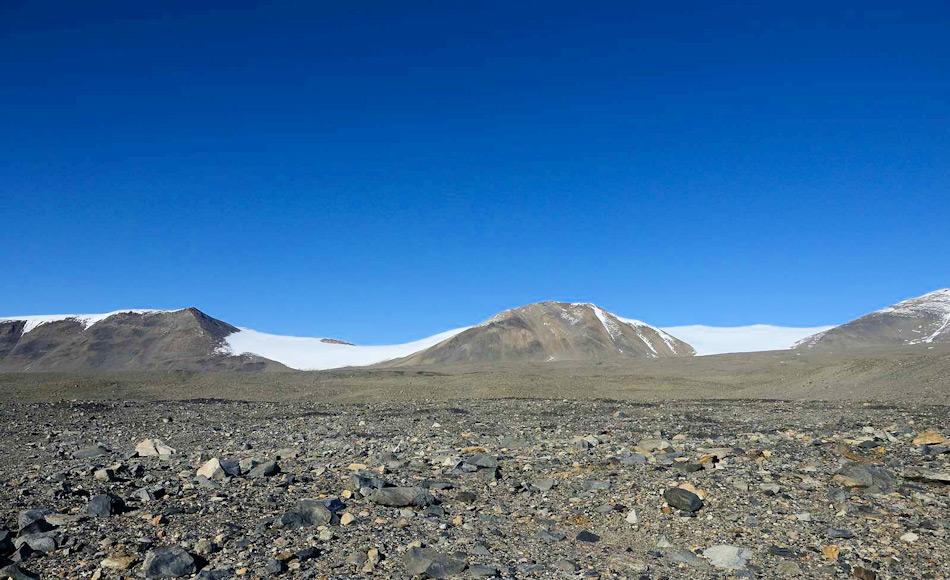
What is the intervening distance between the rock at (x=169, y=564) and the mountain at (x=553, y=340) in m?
134

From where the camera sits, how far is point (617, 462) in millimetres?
10523

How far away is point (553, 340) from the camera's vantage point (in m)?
157

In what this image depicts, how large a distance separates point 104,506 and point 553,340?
151380 mm

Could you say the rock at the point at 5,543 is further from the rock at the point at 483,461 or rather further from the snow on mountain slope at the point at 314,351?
the snow on mountain slope at the point at 314,351

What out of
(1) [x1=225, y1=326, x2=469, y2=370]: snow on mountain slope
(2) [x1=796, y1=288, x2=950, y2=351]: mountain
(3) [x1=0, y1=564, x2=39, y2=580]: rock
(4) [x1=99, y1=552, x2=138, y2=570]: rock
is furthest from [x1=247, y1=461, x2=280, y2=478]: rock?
(2) [x1=796, y1=288, x2=950, y2=351]: mountain

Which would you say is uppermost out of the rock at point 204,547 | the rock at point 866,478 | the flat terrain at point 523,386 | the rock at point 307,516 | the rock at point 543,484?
the flat terrain at point 523,386

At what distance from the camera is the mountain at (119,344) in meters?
145

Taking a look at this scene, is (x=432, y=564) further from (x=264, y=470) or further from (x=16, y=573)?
(x=264, y=470)

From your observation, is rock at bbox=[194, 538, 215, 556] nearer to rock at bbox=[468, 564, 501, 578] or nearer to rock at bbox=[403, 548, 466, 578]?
rock at bbox=[403, 548, 466, 578]

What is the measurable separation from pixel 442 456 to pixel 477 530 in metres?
3.83

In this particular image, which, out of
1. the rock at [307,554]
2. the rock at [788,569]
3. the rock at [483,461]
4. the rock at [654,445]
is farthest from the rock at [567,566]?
the rock at [654,445]

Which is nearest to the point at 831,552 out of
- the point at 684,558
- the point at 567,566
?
the point at 684,558

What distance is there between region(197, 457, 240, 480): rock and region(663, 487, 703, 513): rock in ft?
19.7

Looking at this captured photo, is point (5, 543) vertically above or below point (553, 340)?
below
